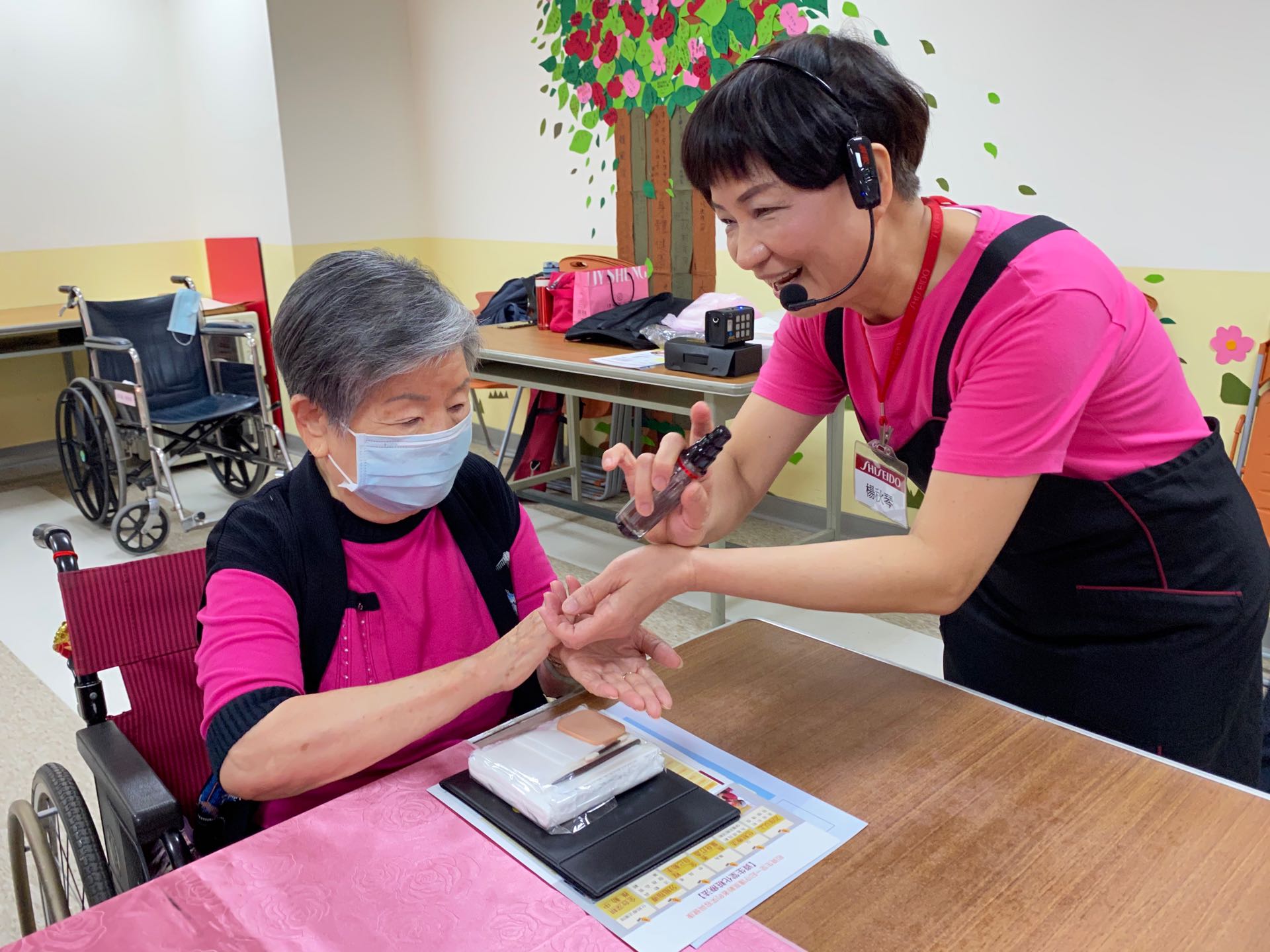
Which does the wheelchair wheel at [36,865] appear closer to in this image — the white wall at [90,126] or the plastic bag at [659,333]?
the plastic bag at [659,333]

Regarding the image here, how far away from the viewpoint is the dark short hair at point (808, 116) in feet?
3.38

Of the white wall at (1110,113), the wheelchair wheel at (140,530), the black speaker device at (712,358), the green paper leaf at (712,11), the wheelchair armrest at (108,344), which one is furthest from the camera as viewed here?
the wheelchair armrest at (108,344)

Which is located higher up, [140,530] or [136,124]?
[136,124]

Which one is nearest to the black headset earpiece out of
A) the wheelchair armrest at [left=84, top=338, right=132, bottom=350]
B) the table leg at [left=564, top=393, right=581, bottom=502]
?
the table leg at [left=564, top=393, right=581, bottom=502]

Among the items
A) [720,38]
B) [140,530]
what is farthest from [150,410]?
[720,38]

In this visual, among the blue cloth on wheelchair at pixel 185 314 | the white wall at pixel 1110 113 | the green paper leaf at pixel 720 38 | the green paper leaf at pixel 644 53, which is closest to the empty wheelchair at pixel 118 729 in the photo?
the white wall at pixel 1110 113

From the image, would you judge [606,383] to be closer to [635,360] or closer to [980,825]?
[635,360]

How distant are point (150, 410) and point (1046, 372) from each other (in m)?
4.19

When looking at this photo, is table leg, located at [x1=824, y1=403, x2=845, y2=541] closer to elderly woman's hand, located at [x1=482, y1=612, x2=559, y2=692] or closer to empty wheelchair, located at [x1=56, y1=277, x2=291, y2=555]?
empty wheelchair, located at [x1=56, y1=277, x2=291, y2=555]

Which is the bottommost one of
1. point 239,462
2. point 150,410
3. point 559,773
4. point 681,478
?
point 239,462

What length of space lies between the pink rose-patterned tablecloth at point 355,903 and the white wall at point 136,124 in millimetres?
4868

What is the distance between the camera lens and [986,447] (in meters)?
1.00

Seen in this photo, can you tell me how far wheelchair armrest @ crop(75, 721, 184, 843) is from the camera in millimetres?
1023

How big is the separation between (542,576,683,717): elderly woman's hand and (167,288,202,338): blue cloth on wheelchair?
12.4ft
